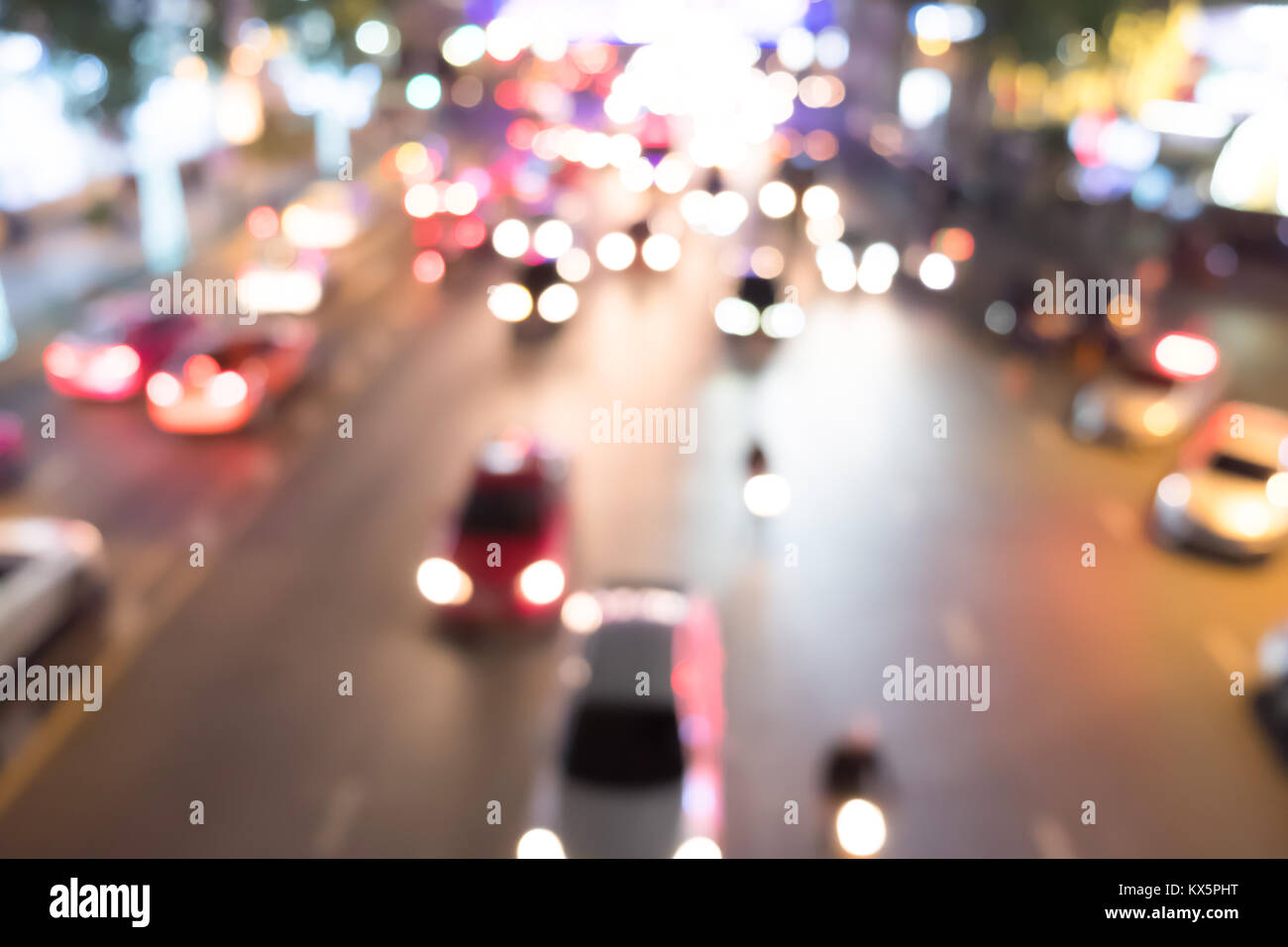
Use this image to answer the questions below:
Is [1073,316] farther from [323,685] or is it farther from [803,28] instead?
[803,28]

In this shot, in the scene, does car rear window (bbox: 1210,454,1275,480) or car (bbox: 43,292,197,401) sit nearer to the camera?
car rear window (bbox: 1210,454,1275,480)

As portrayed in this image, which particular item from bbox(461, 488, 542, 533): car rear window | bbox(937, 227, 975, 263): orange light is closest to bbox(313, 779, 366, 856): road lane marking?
bbox(461, 488, 542, 533): car rear window

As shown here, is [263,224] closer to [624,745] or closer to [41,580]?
[41,580]

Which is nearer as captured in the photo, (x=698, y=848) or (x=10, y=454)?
(x=698, y=848)

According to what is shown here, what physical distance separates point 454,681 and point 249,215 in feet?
80.2

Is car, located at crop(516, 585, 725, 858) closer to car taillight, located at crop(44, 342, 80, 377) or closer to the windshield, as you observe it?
the windshield

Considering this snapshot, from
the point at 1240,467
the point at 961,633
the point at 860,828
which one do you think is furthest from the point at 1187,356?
the point at 860,828

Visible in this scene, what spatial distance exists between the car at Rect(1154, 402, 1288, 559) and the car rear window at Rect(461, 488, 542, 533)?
27.4ft

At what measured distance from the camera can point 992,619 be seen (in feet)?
36.8

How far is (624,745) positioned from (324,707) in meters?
3.69

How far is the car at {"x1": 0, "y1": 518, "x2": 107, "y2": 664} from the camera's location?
31.3 ft

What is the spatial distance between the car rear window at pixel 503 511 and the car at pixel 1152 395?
1020cm

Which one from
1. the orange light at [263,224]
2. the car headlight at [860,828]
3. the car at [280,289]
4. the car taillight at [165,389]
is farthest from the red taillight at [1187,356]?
the orange light at [263,224]
